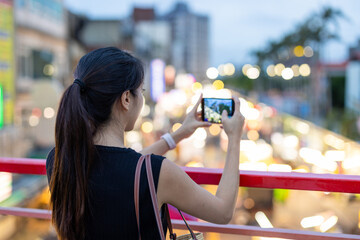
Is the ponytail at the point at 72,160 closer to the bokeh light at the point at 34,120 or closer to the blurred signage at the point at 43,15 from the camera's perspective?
the bokeh light at the point at 34,120

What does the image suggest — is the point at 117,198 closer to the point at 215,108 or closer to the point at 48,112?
the point at 215,108

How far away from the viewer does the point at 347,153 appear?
12016 mm

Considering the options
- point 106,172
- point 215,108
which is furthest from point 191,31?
point 106,172

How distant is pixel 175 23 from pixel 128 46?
143447 mm

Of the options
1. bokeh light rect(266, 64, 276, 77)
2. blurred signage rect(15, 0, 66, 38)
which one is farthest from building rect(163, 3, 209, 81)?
blurred signage rect(15, 0, 66, 38)

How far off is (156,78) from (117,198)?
117ft

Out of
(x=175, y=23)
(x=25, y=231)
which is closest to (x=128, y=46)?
(x=25, y=231)

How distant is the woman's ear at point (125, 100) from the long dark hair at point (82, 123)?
2cm

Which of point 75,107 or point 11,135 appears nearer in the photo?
point 75,107

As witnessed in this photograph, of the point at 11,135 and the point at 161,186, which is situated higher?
the point at 161,186

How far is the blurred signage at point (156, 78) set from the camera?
3632cm

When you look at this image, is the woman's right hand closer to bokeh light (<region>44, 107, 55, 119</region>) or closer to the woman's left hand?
the woman's left hand

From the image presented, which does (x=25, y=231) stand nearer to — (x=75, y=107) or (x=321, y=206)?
(x=75, y=107)

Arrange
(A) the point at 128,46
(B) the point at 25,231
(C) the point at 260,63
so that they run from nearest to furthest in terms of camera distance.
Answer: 1. (B) the point at 25,231
2. (A) the point at 128,46
3. (C) the point at 260,63
